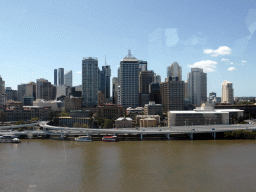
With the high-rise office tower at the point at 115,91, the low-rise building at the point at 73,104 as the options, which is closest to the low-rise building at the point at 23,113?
the low-rise building at the point at 73,104

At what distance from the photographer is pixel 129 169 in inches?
694

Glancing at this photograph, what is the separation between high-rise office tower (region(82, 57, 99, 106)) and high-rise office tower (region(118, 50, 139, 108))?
351 inches

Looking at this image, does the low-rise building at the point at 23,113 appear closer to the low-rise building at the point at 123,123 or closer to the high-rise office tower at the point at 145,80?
the low-rise building at the point at 123,123

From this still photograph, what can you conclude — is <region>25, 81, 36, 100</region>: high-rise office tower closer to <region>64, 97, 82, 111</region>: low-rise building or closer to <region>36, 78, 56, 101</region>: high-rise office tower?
<region>36, 78, 56, 101</region>: high-rise office tower

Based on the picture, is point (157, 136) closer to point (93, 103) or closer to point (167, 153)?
point (167, 153)

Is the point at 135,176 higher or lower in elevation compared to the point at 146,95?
lower

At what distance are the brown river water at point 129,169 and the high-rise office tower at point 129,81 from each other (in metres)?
49.9

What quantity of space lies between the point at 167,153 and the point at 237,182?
27.9 ft

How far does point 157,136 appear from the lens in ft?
114

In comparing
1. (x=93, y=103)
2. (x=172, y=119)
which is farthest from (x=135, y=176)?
(x=93, y=103)

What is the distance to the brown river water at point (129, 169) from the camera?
14359 mm

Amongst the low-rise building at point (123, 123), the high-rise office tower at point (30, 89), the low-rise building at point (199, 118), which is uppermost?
the high-rise office tower at point (30, 89)

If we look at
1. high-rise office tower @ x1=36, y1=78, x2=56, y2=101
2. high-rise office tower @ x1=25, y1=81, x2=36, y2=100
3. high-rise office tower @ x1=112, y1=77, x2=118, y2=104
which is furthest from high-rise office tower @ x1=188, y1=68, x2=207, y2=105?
A: high-rise office tower @ x1=25, y1=81, x2=36, y2=100

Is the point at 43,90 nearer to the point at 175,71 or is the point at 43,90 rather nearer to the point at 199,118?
the point at 175,71
